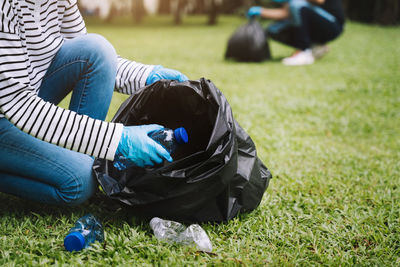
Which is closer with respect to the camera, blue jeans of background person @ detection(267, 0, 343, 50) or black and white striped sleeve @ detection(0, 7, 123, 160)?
black and white striped sleeve @ detection(0, 7, 123, 160)

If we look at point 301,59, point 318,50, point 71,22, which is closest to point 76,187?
point 71,22

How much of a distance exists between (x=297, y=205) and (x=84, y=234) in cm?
99

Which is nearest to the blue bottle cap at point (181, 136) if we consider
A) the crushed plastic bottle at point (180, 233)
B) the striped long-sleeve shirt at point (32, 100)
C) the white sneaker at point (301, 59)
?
the striped long-sleeve shirt at point (32, 100)

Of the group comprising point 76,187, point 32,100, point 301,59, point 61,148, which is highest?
point 32,100

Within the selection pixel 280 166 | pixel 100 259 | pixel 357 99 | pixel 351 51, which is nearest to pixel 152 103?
pixel 100 259

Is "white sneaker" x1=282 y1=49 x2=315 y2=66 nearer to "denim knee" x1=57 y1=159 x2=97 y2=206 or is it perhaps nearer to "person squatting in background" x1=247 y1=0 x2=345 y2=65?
"person squatting in background" x1=247 y1=0 x2=345 y2=65

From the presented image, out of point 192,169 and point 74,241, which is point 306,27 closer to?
point 192,169

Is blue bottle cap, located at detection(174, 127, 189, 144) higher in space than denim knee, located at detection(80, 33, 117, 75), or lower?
lower

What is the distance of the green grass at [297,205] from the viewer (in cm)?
139

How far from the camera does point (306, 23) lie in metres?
5.41

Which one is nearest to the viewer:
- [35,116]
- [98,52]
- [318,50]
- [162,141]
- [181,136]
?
[35,116]

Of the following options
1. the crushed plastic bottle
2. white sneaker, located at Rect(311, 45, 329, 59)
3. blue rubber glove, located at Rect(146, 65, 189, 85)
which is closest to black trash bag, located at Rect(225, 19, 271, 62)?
white sneaker, located at Rect(311, 45, 329, 59)

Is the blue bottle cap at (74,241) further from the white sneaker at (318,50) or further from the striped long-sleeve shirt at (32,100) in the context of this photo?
the white sneaker at (318,50)

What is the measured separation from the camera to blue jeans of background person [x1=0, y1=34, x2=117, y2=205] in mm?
1459
